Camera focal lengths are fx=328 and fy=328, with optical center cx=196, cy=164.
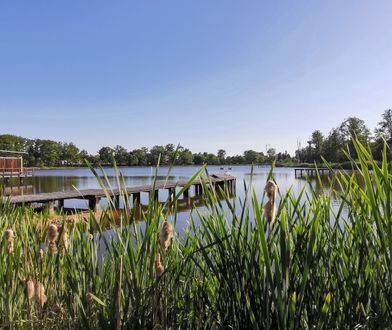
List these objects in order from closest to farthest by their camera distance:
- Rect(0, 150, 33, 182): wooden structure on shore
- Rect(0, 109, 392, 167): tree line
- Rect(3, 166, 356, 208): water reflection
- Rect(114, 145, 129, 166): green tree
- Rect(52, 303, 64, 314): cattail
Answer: Rect(52, 303, 64, 314): cattail → Rect(3, 166, 356, 208): water reflection → Rect(0, 150, 33, 182): wooden structure on shore → Rect(0, 109, 392, 167): tree line → Rect(114, 145, 129, 166): green tree

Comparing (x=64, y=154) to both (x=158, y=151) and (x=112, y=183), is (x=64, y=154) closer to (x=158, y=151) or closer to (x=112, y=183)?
(x=158, y=151)

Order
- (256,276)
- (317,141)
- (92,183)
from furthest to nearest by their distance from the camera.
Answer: (317,141) → (92,183) → (256,276)

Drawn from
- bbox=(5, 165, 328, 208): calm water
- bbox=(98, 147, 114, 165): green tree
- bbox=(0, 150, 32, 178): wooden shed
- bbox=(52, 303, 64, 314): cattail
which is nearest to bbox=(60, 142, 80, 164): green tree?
bbox=(98, 147, 114, 165): green tree

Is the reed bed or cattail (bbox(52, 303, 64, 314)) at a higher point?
the reed bed

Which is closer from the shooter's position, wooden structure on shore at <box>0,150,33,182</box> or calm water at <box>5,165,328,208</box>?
calm water at <box>5,165,328,208</box>

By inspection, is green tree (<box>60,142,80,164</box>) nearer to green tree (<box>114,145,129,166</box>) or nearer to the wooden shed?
green tree (<box>114,145,129,166</box>)

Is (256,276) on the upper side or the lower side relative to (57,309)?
upper

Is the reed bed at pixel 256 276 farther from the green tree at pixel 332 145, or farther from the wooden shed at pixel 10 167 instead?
the green tree at pixel 332 145

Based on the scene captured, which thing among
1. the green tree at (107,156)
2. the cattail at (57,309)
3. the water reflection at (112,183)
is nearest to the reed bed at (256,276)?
the cattail at (57,309)

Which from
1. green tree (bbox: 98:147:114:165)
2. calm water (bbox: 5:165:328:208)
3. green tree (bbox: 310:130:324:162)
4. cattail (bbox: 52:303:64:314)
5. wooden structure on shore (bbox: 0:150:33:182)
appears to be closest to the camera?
cattail (bbox: 52:303:64:314)

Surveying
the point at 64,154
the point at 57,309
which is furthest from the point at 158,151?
the point at 57,309

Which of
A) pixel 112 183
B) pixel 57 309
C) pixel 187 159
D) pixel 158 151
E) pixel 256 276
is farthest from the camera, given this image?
pixel 187 159

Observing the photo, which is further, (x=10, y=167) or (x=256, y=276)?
(x=10, y=167)

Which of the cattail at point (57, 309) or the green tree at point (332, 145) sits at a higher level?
the green tree at point (332, 145)
